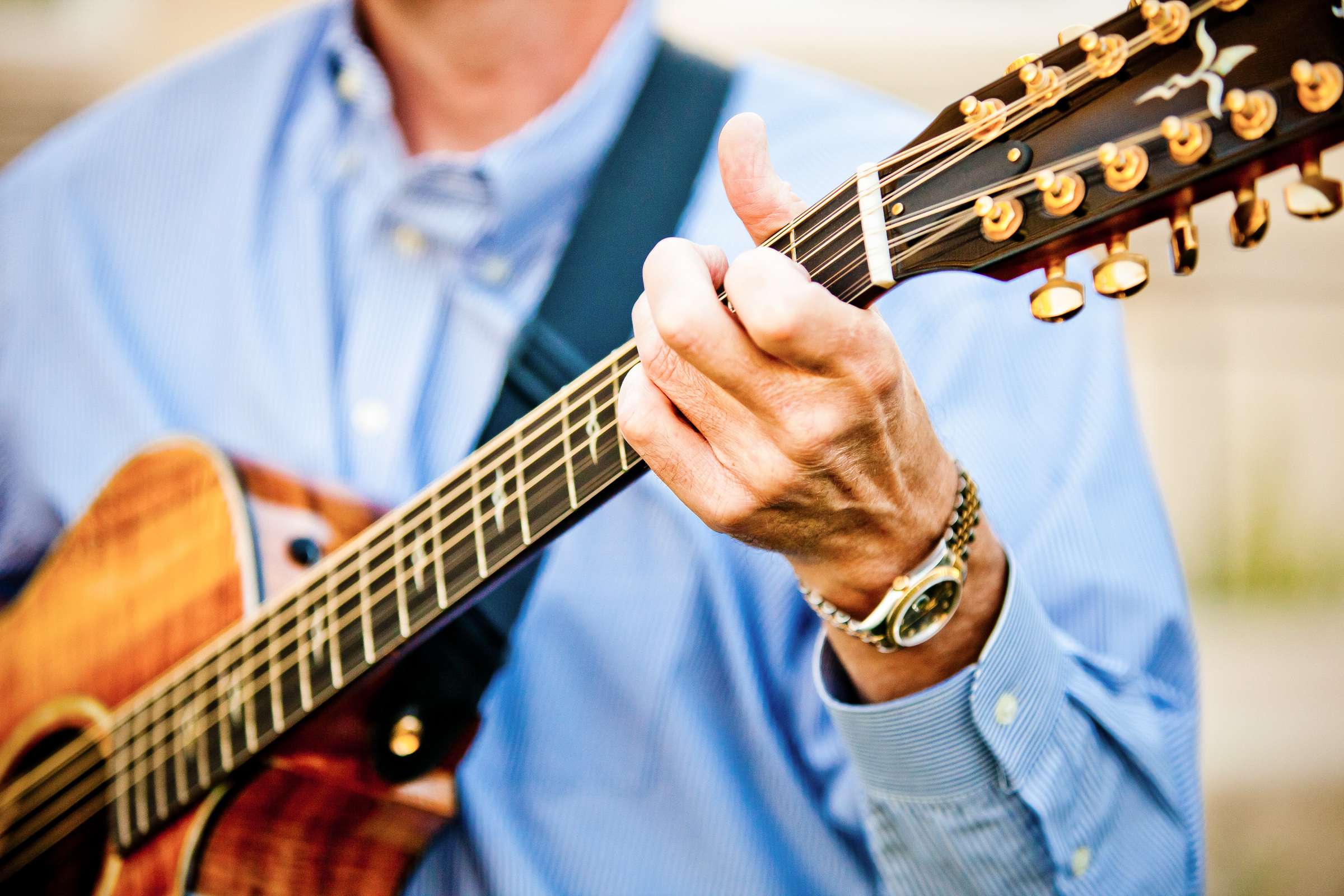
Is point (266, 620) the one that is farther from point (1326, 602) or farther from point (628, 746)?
point (1326, 602)

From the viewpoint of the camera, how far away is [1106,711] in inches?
29.0

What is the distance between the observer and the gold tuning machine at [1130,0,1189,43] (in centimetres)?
44

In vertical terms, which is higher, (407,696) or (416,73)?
(416,73)

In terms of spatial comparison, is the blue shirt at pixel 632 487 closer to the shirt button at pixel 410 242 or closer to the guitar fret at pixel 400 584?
the shirt button at pixel 410 242

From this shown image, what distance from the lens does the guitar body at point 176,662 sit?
0.86 meters

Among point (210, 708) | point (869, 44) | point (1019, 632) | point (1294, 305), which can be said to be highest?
point (1019, 632)

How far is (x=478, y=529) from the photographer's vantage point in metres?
0.71

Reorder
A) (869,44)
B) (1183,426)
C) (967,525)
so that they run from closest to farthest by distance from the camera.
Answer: (967,525)
(1183,426)
(869,44)

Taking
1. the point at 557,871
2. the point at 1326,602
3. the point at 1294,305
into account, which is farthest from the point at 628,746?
the point at 1294,305

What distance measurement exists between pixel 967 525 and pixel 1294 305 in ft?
10.2

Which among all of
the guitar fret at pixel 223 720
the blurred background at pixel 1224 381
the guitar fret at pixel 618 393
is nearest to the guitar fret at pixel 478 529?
the guitar fret at pixel 618 393

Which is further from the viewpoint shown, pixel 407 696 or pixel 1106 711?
pixel 407 696

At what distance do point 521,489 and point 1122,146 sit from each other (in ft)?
1.39

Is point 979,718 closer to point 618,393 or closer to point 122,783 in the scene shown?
point 618,393
